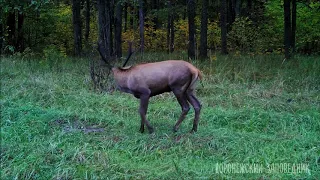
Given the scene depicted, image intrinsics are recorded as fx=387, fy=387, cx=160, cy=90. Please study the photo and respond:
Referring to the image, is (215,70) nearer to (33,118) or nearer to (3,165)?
(33,118)

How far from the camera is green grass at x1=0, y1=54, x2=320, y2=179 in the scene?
4.61 meters

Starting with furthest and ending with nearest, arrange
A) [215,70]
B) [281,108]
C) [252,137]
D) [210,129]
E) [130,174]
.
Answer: [215,70] → [281,108] → [210,129] → [252,137] → [130,174]

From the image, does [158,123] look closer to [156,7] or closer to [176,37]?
[176,37]

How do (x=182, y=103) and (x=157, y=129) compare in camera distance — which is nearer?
(x=182, y=103)

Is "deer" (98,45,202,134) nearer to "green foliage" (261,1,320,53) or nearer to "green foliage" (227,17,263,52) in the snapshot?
"green foliage" (227,17,263,52)

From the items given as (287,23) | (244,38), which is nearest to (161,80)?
(287,23)

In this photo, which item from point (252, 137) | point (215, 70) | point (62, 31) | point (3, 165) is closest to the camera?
point (3, 165)

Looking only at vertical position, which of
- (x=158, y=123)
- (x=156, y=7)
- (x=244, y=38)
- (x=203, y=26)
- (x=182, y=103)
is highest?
(x=156, y=7)

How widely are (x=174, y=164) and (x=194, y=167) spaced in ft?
0.80

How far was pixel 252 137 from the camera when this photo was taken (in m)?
5.78

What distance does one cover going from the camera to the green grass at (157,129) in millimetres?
4613

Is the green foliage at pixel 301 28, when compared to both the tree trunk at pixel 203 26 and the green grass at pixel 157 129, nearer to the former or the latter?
the tree trunk at pixel 203 26

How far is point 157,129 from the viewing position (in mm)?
6242

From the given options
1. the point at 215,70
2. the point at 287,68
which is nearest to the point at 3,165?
the point at 215,70
